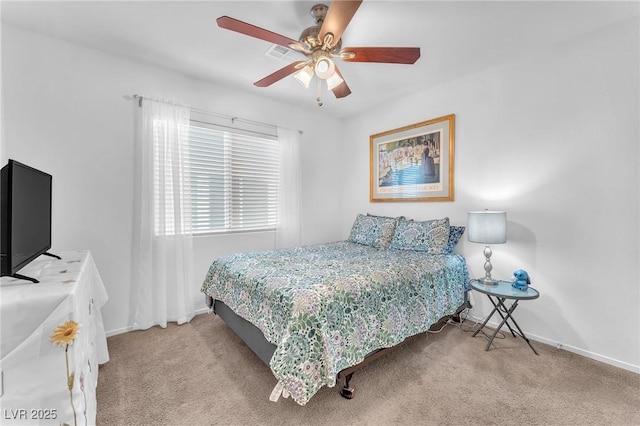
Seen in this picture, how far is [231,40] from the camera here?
2.26 metres

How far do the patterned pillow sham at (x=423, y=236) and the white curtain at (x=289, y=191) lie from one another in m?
1.35

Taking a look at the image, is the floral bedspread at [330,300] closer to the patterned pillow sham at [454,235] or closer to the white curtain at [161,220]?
the patterned pillow sham at [454,235]

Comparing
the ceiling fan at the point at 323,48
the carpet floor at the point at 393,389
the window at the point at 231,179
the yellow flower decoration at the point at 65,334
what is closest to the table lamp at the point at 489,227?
the carpet floor at the point at 393,389

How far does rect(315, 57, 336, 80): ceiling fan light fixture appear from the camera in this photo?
5.99 ft

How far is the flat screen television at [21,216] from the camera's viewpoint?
110 cm

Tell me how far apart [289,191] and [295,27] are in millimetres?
1956

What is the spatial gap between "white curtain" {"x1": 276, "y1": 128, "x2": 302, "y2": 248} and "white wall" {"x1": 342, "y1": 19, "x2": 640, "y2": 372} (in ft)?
6.60

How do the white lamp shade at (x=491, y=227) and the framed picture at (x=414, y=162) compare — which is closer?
the white lamp shade at (x=491, y=227)

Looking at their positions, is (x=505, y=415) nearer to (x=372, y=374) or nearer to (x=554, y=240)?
(x=372, y=374)

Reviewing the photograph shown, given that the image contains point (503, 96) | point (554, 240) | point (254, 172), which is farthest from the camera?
point (254, 172)

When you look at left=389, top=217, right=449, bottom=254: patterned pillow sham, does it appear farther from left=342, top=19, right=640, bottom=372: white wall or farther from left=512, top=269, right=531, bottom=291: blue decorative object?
left=512, top=269, right=531, bottom=291: blue decorative object

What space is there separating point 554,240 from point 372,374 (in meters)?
1.97

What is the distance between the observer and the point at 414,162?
132 inches

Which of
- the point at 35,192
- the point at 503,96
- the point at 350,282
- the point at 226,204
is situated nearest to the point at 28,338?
the point at 35,192
